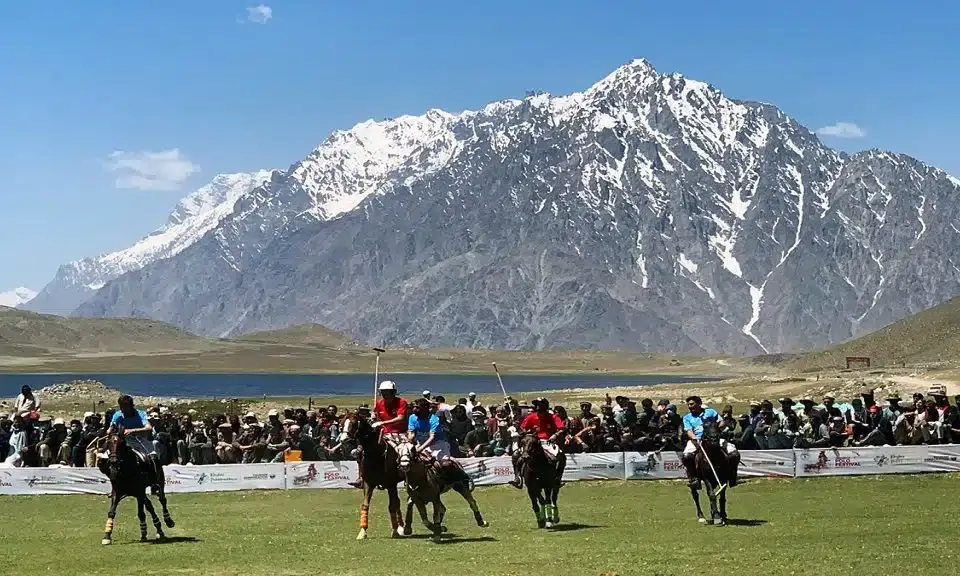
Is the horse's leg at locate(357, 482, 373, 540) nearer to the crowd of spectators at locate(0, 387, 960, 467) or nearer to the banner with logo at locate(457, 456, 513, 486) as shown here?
the banner with logo at locate(457, 456, 513, 486)

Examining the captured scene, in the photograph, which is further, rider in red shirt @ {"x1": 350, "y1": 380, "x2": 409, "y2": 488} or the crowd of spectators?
the crowd of spectators

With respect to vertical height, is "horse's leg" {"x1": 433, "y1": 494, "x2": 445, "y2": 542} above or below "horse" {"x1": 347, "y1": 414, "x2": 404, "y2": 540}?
below

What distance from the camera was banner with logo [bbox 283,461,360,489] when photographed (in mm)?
35594

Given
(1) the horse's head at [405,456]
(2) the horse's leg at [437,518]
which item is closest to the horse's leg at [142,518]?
(1) the horse's head at [405,456]

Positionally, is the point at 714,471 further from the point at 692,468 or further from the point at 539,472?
the point at 539,472

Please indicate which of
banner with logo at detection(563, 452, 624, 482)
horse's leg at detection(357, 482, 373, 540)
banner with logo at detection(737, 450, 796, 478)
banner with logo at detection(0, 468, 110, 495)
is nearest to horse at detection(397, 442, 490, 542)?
horse's leg at detection(357, 482, 373, 540)

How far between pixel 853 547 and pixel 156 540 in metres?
13.0

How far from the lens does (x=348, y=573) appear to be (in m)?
19.1

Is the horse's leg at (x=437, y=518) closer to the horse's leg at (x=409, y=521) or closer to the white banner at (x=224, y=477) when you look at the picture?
the horse's leg at (x=409, y=521)

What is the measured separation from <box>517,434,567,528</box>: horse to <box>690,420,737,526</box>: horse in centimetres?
283

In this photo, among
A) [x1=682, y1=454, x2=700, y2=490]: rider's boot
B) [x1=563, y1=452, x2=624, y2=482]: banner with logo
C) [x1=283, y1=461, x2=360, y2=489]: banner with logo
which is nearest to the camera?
[x1=682, y1=454, x2=700, y2=490]: rider's boot

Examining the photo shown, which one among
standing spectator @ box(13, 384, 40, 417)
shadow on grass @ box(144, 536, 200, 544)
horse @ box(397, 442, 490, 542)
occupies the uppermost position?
standing spectator @ box(13, 384, 40, 417)

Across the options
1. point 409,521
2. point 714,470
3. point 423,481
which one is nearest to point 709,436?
point 714,470

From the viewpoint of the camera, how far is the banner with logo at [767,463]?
1416 inches
